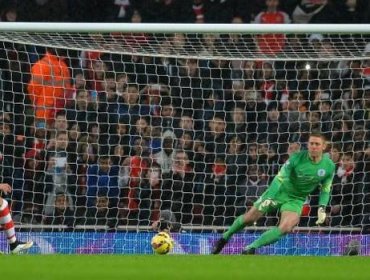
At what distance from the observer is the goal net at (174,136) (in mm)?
14883

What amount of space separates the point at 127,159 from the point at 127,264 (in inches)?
212

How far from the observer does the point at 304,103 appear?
51.8 feet

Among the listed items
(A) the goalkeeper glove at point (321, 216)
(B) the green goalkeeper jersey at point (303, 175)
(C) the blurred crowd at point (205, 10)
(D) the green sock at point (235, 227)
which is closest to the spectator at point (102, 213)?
(D) the green sock at point (235, 227)

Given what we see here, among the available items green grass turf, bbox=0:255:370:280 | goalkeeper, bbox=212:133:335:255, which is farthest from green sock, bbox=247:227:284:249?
green grass turf, bbox=0:255:370:280

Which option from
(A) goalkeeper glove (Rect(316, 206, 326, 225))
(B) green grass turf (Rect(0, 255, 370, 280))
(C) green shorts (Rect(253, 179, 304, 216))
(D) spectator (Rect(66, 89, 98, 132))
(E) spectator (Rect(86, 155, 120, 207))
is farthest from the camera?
(E) spectator (Rect(86, 155, 120, 207))

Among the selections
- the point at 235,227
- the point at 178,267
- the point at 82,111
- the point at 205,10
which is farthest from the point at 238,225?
the point at 205,10

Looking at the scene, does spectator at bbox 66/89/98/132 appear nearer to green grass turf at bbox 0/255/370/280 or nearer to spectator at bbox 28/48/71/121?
spectator at bbox 28/48/71/121

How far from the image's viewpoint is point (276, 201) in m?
14.0

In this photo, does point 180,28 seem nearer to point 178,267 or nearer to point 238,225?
point 238,225

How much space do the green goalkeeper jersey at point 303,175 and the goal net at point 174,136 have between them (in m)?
1.25

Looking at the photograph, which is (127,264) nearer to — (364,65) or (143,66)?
(143,66)

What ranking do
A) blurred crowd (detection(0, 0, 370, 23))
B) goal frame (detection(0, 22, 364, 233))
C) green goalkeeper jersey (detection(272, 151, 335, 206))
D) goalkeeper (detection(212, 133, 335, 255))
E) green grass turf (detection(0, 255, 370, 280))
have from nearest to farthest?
green grass turf (detection(0, 255, 370, 280)), goal frame (detection(0, 22, 364, 233)), goalkeeper (detection(212, 133, 335, 255)), green goalkeeper jersey (detection(272, 151, 335, 206)), blurred crowd (detection(0, 0, 370, 23))

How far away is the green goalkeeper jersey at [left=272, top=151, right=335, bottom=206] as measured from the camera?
13828 mm

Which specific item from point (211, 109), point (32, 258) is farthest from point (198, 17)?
point (32, 258)
